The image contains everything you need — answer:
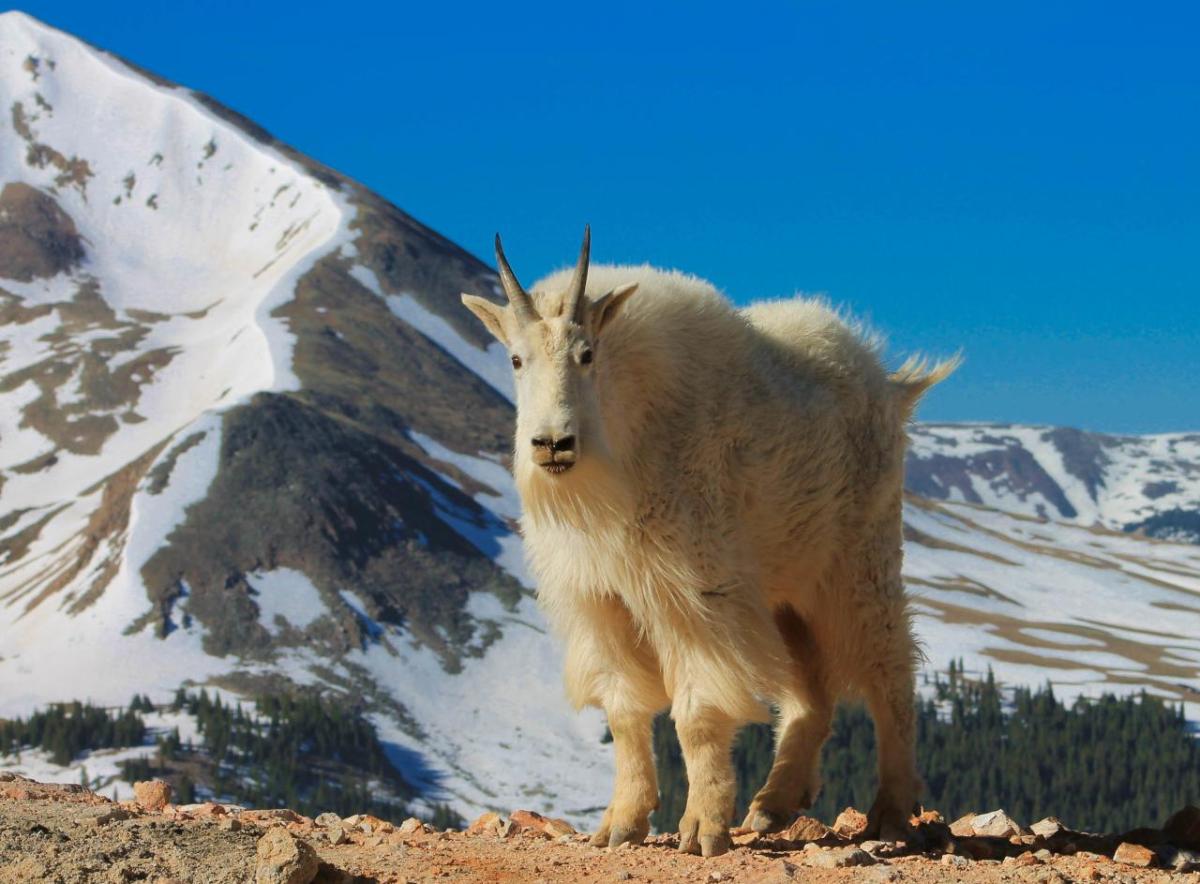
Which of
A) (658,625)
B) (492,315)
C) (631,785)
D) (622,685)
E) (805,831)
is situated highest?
(492,315)

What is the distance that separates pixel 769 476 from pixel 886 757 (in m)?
2.83

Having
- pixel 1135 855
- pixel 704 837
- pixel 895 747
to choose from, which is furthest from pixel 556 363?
pixel 1135 855

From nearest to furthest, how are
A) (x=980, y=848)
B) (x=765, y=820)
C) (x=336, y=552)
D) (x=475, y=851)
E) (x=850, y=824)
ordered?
(x=475, y=851)
(x=980, y=848)
(x=765, y=820)
(x=850, y=824)
(x=336, y=552)

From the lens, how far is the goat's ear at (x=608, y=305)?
445 inches

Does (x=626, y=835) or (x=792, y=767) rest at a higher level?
(x=792, y=767)

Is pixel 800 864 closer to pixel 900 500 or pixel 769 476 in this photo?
pixel 769 476

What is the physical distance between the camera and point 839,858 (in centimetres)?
1005

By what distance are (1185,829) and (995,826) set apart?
1.57 metres

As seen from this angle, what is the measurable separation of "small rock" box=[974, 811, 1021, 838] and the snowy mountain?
85071 millimetres

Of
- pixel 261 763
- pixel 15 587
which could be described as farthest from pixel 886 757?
→ pixel 15 587

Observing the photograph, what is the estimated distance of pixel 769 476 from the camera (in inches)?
484

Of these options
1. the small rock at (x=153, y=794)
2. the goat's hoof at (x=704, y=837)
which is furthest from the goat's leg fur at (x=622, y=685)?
the small rock at (x=153, y=794)

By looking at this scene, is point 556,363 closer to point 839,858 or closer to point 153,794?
point 839,858

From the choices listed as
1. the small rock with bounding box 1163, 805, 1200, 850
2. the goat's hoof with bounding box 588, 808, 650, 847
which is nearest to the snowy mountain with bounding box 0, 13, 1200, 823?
the small rock with bounding box 1163, 805, 1200, 850
